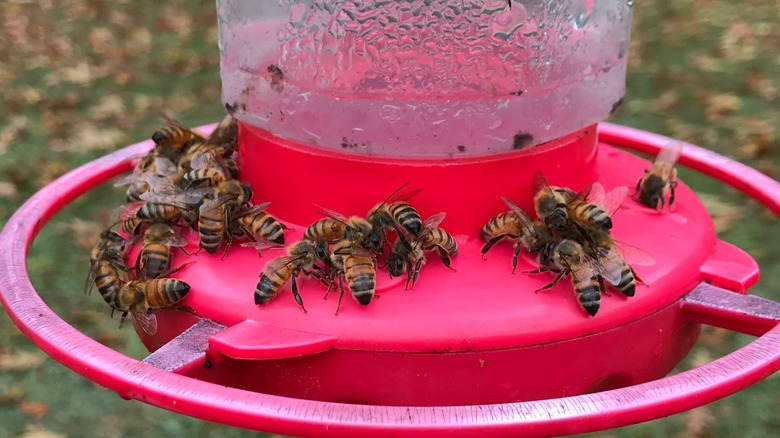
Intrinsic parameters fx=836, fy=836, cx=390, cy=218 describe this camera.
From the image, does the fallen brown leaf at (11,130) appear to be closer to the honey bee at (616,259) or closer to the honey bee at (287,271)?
the honey bee at (287,271)

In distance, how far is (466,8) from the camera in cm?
156

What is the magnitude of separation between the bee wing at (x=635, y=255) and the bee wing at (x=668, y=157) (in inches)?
11.4

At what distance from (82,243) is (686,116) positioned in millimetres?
4739

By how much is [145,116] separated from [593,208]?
255 inches

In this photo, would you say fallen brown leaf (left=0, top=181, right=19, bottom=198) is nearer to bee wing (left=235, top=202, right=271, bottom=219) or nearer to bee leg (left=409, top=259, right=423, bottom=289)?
bee wing (left=235, top=202, right=271, bottom=219)

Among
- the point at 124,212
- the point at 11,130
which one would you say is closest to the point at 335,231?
the point at 124,212

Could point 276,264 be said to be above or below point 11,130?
above

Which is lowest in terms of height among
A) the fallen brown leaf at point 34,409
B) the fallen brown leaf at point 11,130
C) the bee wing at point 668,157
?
the fallen brown leaf at point 34,409

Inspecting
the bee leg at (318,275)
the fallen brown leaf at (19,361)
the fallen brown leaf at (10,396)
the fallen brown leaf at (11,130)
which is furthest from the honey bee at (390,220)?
the fallen brown leaf at (11,130)

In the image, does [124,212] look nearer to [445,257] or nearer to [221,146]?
[221,146]

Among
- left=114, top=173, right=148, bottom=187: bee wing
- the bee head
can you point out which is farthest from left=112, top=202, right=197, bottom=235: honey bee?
the bee head

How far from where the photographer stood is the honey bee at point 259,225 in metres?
1.62

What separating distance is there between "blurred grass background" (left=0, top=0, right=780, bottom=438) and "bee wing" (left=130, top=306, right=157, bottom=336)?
289 cm

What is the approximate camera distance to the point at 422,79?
5.09 feet
